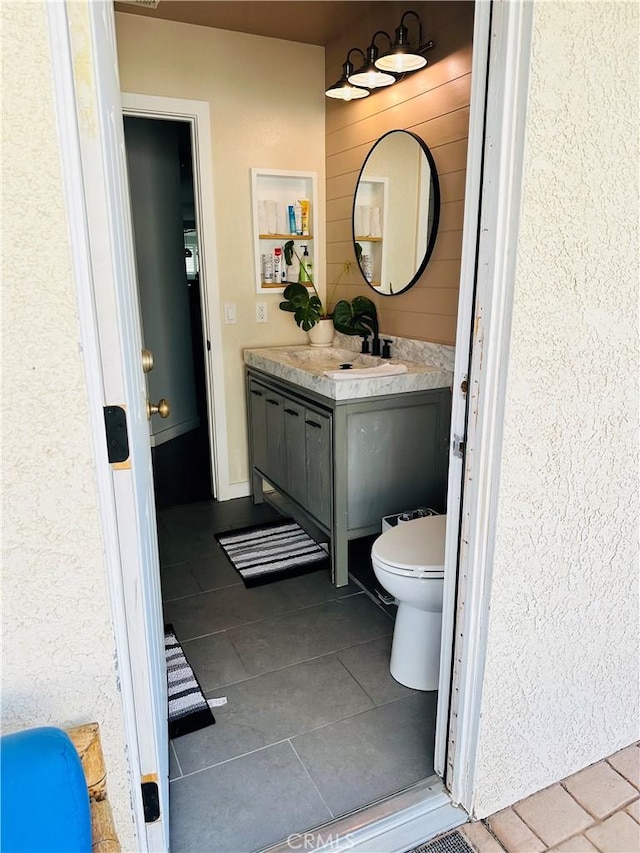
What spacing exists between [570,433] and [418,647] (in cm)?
99

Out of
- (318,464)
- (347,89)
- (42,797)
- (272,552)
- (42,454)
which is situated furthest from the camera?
(272,552)

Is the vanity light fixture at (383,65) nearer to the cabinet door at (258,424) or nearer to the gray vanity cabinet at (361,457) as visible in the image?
the gray vanity cabinet at (361,457)

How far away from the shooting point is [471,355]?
4.12 ft

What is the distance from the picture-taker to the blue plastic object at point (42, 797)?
2.41 feet

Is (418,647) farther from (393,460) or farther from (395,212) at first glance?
(395,212)

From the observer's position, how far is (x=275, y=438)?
3.13 meters

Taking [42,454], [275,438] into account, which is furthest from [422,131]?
[42,454]

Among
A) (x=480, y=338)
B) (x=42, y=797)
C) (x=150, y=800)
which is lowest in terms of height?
(x=150, y=800)

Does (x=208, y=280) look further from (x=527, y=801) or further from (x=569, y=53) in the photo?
(x=527, y=801)

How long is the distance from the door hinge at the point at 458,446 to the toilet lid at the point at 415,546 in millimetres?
604

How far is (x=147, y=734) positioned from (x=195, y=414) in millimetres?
4470

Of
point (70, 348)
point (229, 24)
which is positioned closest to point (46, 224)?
point (70, 348)

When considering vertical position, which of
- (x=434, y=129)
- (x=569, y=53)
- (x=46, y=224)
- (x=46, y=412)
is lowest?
(x=46, y=412)

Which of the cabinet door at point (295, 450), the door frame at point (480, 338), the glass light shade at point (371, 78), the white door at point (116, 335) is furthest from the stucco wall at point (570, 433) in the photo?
the glass light shade at point (371, 78)
